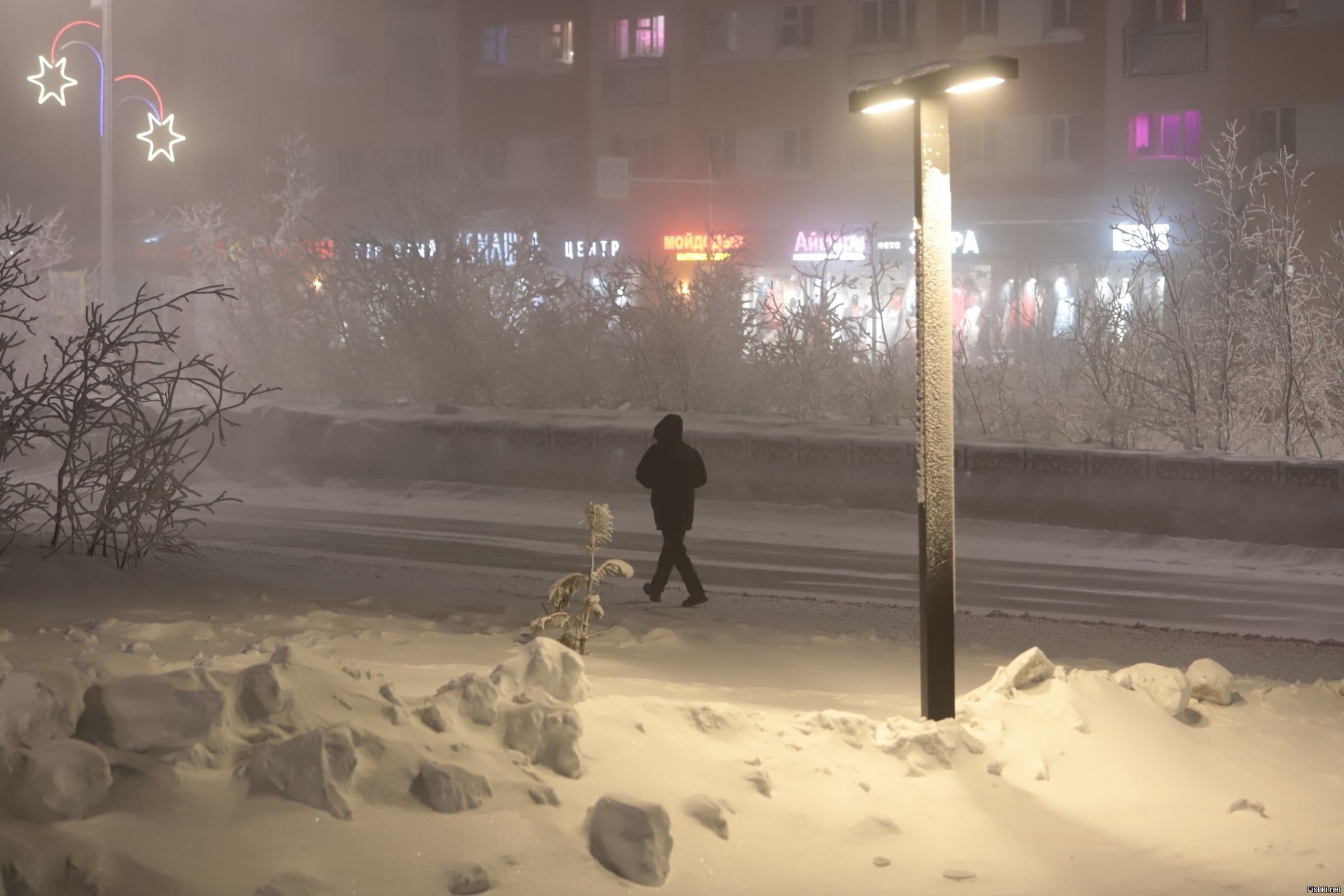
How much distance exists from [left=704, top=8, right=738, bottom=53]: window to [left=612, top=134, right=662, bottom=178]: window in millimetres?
3420

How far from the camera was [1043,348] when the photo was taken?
25328mm

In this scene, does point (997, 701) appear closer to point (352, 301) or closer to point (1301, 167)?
point (352, 301)

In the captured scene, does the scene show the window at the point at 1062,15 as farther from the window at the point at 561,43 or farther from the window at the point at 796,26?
the window at the point at 561,43

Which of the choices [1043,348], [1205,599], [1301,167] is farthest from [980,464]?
[1301,167]

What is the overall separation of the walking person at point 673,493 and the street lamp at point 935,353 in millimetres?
5081

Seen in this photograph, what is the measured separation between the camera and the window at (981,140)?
41.1 m

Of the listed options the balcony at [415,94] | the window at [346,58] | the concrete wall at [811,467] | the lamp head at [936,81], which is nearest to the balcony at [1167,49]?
the balcony at [415,94]

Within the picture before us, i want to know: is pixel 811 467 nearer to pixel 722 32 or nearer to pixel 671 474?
pixel 671 474

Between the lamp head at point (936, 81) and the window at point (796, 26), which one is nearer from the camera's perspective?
the lamp head at point (936, 81)

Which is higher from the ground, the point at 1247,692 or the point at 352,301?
Result: the point at 352,301

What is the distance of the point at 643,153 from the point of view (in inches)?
1834

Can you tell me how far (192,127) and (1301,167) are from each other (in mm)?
41901

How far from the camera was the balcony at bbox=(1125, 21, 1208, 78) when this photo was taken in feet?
125

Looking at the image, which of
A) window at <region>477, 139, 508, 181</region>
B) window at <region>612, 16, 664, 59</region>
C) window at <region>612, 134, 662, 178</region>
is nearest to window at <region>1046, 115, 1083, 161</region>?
window at <region>612, 134, 662, 178</region>
